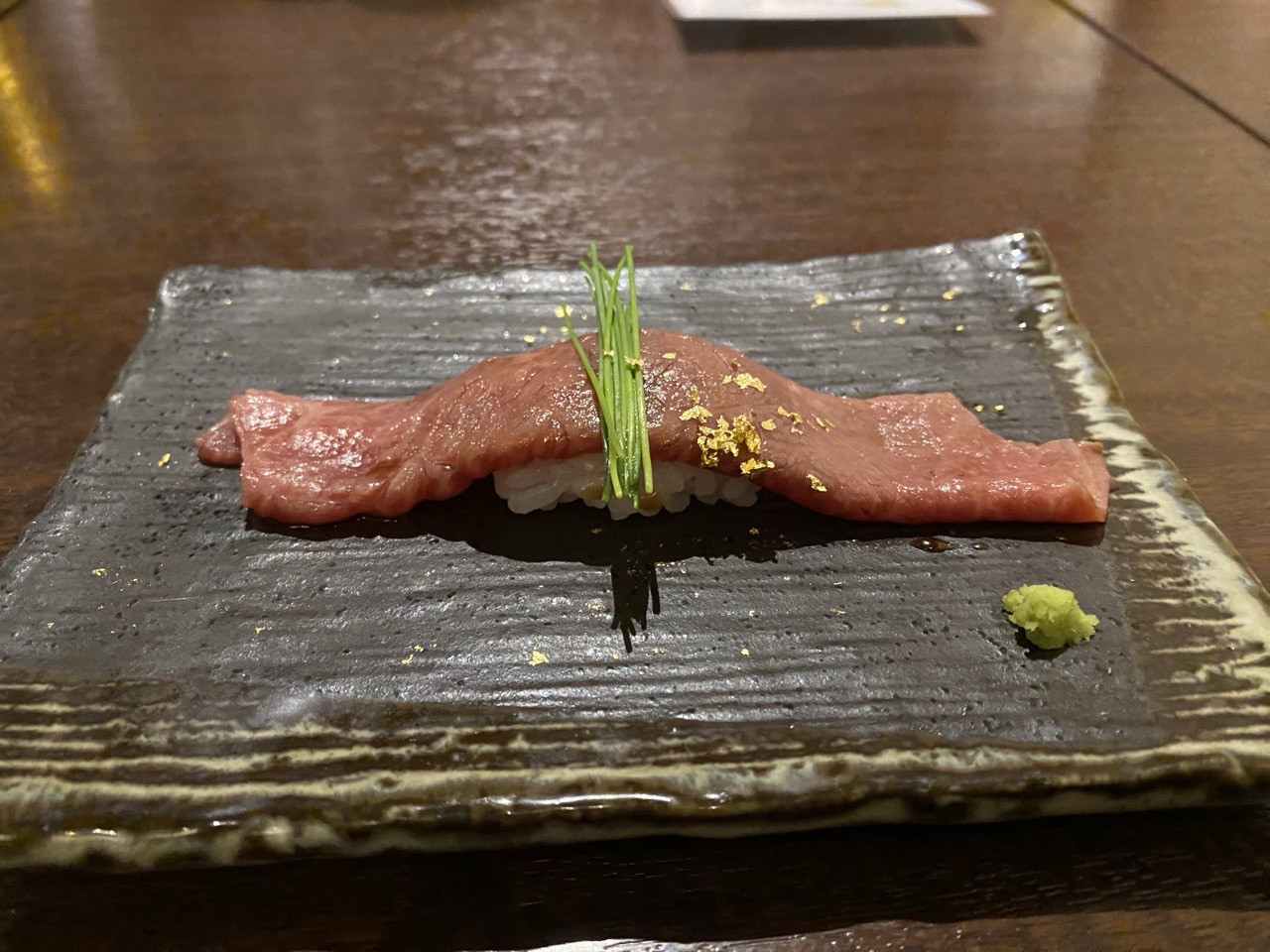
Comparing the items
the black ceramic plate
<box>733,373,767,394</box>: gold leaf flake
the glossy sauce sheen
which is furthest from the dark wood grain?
<box>733,373,767,394</box>: gold leaf flake

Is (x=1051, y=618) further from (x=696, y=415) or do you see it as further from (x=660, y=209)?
(x=660, y=209)

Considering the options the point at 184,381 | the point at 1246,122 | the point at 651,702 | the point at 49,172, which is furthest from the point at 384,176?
the point at 1246,122

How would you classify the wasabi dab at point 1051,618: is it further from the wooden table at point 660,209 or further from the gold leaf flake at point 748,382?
the gold leaf flake at point 748,382

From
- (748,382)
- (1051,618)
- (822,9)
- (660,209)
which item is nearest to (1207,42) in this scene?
(822,9)

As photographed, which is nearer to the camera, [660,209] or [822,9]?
[660,209]

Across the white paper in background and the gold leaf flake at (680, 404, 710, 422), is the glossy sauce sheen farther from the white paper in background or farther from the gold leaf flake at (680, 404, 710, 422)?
the white paper in background
